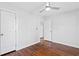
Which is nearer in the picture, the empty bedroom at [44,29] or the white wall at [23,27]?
the empty bedroom at [44,29]

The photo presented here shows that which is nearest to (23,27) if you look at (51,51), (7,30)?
(7,30)

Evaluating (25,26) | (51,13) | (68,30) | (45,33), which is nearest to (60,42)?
(68,30)

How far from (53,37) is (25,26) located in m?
0.64

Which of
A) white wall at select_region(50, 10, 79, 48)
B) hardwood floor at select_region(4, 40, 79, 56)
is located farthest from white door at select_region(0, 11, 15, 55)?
white wall at select_region(50, 10, 79, 48)

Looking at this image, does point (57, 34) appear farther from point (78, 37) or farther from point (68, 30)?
point (78, 37)

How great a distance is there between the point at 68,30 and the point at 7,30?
92cm

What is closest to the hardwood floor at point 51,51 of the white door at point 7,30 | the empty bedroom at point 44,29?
the empty bedroom at point 44,29

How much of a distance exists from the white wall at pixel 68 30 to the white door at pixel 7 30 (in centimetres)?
63

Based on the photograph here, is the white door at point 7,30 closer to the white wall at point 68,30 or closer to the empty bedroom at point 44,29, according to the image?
the empty bedroom at point 44,29

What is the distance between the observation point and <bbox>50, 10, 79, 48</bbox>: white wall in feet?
3.26

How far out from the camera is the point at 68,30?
1080 millimetres

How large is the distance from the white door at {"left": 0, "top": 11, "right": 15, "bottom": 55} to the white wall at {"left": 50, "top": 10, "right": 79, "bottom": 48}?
25.0 inches

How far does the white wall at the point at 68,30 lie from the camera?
99cm

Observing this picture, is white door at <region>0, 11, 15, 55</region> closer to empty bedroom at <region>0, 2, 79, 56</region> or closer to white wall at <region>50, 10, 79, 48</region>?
empty bedroom at <region>0, 2, 79, 56</region>
